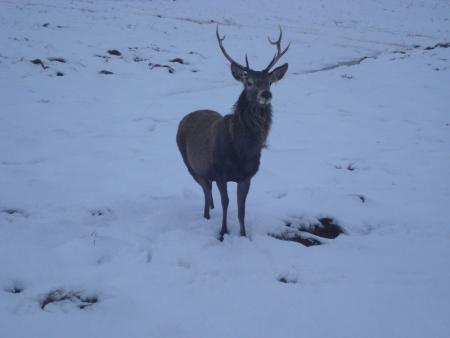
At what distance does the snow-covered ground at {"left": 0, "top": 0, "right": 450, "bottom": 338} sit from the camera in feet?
10.1

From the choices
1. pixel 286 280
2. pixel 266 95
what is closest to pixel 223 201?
pixel 286 280

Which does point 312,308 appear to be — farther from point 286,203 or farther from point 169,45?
point 169,45

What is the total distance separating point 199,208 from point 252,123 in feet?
5.09

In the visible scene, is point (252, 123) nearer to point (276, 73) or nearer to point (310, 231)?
point (276, 73)

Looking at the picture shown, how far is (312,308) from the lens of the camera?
3207mm

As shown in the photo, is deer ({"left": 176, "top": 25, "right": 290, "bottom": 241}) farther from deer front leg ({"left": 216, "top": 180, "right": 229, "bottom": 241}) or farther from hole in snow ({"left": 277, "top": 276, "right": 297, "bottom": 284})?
hole in snow ({"left": 277, "top": 276, "right": 297, "bottom": 284})

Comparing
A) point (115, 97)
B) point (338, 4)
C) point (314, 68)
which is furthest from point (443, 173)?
point (338, 4)

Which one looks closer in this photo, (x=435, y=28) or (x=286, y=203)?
(x=286, y=203)

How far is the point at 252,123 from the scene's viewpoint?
13.6 ft

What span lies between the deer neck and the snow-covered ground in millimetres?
1125

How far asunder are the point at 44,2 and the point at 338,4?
2651 cm

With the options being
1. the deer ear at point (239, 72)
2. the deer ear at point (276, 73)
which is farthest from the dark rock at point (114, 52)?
the deer ear at point (276, 73)

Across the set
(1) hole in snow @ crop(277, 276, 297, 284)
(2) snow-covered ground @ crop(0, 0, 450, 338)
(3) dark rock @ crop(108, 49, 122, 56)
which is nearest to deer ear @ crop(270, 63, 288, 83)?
(2) snow-covered ground @ crop(0, 0, 450, 338)

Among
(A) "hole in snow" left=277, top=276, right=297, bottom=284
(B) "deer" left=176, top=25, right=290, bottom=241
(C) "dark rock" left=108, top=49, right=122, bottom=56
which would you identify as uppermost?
(B) "deer" left=176, top=25, right=290, bottom=241
